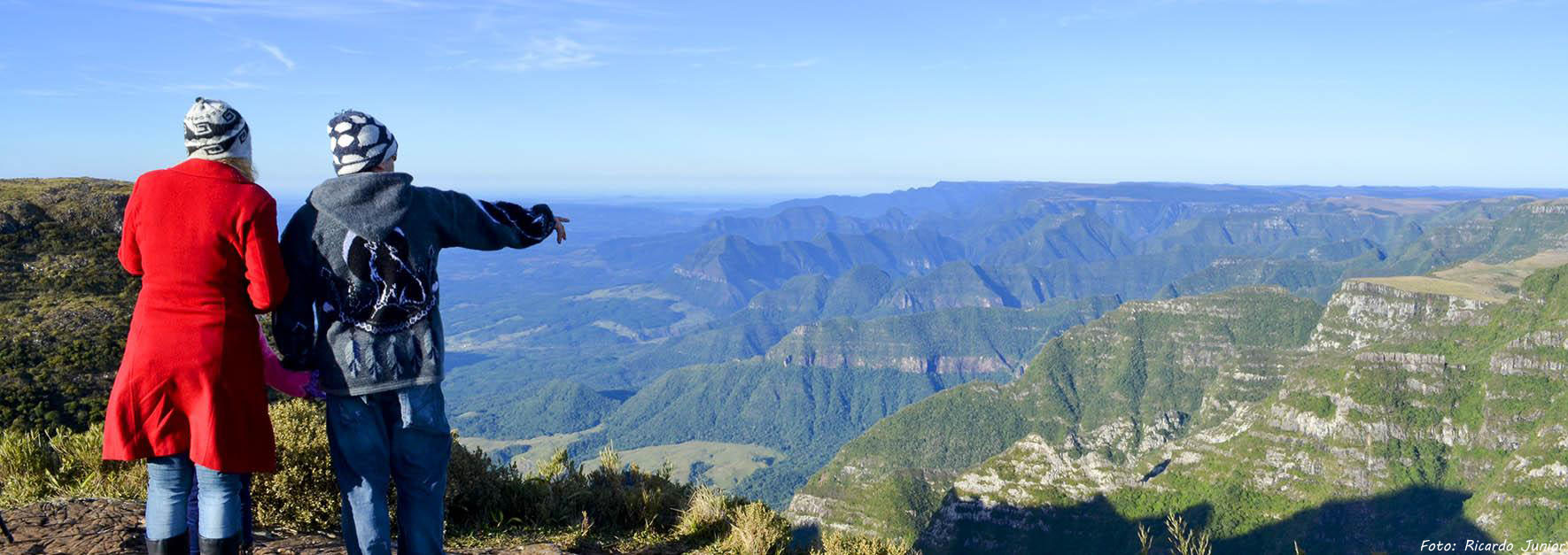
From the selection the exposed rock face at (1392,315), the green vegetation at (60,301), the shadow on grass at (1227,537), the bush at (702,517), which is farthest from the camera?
the exposed rock face at (1392,315)

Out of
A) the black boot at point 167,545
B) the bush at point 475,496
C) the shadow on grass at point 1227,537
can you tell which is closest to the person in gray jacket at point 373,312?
the black boot at point 167,545

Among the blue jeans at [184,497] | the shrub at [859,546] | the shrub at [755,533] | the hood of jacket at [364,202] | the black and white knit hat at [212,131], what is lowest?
the shrub at [859,546]

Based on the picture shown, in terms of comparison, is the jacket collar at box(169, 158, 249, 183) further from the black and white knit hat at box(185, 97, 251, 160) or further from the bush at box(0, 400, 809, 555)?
the bush at box(0, 400, 809, 555)

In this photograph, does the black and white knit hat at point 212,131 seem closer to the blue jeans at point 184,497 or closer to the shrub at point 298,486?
the blue jeans at point 184,497

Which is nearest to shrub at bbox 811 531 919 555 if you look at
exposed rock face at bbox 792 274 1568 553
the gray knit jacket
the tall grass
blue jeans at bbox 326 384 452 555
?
the tall grass

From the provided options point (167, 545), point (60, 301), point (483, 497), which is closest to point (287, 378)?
point (167, 545)

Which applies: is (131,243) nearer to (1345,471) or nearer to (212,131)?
(212,131)

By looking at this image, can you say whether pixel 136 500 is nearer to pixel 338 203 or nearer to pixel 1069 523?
pixel 338 203

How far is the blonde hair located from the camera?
14.4 ft

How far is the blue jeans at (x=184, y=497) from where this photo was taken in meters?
4.49

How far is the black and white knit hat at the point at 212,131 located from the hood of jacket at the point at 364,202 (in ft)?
1.44

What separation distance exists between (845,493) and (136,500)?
13212cm

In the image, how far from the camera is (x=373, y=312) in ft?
14.7

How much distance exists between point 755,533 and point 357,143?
5.08 m
